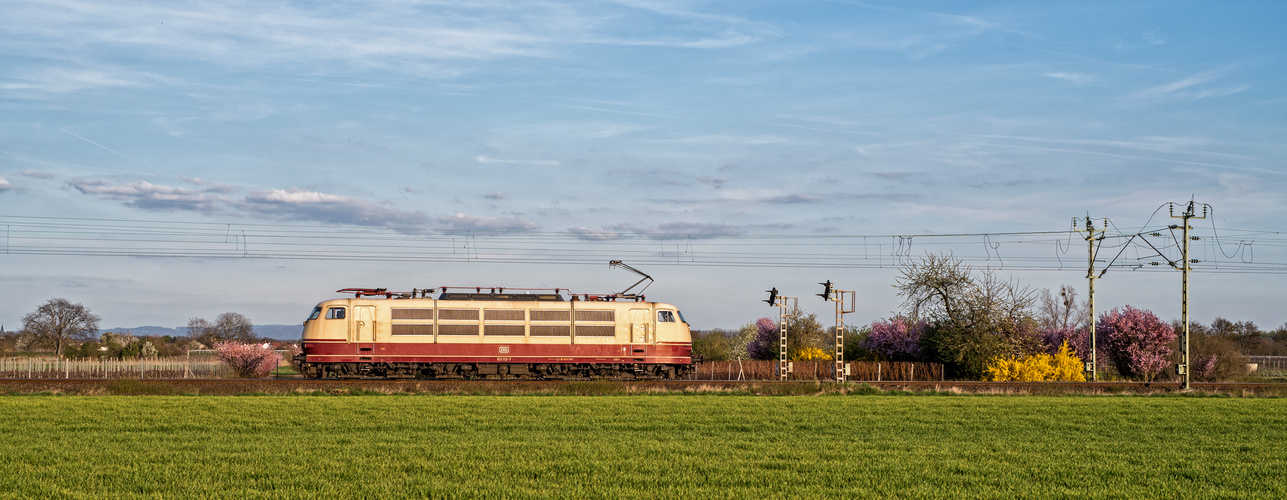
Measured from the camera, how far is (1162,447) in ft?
61.3

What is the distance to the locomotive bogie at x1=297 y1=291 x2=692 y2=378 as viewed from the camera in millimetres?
37875

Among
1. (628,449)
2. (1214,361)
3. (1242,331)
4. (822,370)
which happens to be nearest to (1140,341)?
(1214,361)

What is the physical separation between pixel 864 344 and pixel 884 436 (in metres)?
37.2

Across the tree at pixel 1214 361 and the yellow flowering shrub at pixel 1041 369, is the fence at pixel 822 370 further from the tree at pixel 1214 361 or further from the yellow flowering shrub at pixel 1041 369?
the tree at pixel 1214 361

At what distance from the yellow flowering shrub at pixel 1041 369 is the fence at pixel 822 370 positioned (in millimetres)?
3194

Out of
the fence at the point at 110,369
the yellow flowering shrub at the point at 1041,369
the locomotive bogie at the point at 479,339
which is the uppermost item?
the locomotive bogie at the point at 479,339

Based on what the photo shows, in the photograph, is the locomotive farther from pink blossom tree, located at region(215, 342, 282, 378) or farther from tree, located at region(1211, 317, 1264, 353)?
tree, located at region(1211, 317, 1264, 353)

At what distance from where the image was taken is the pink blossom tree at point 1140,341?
2159 inches

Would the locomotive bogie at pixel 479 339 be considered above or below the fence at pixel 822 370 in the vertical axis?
above

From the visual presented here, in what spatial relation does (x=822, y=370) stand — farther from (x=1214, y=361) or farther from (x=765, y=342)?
(x=1214, y=361)

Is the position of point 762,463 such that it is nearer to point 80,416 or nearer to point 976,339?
point 80,416

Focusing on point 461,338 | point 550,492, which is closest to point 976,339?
point 461,338

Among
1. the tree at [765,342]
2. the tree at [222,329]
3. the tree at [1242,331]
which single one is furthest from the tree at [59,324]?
the tree at [1242,331]

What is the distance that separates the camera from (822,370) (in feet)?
161
